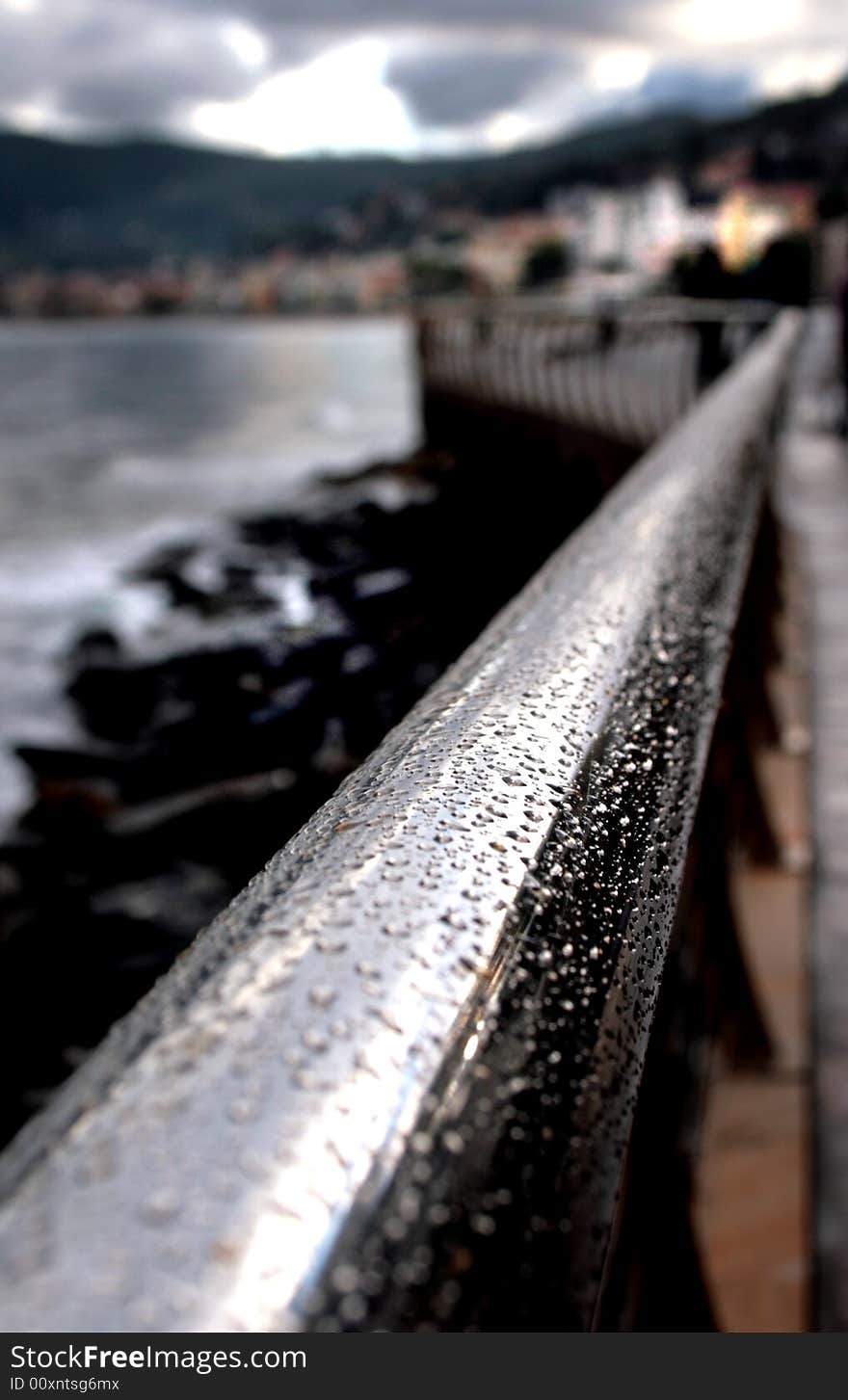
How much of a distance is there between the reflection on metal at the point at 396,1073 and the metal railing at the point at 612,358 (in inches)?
347

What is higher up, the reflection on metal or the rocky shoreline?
the reflection on metal

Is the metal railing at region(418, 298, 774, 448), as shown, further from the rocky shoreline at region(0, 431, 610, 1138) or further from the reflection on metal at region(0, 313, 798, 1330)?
the reflection on metal at region(0, 313, 798, 1330)

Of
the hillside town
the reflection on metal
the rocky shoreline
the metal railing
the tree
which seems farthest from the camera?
the tree

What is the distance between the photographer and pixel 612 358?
42.3 feet

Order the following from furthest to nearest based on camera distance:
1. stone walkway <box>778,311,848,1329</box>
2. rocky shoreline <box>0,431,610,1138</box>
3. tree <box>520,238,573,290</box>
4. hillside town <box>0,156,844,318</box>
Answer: tree <box>520,238,573,290</box> → hillside town <box>0,156,844,318</box> → rocky shoreline <box>0,431,610,1138</box> → stone walkway <box>778,311,848,1329</box>

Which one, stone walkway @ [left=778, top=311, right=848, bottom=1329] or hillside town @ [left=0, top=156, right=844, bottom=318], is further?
hillside town @ [left=0, top=156, right=844, bottom=318]

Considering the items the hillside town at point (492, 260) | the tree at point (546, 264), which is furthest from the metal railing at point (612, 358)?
the tree at point (546, 264)

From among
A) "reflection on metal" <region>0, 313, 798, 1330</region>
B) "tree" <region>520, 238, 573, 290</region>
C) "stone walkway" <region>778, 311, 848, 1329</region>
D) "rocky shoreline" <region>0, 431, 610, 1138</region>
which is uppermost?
"tree" <region>520, 238, 573, 290</region>

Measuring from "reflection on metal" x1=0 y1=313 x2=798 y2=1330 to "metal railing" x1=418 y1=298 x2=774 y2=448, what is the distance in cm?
883

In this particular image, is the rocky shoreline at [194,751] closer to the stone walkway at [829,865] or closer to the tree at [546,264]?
the stone walkway at [829,865]

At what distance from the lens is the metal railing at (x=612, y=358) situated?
363 inches

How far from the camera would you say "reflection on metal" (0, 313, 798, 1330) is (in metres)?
0.33

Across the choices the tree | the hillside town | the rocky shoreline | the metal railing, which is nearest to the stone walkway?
the rocky shoreline

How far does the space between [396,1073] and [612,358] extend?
43.5ft
